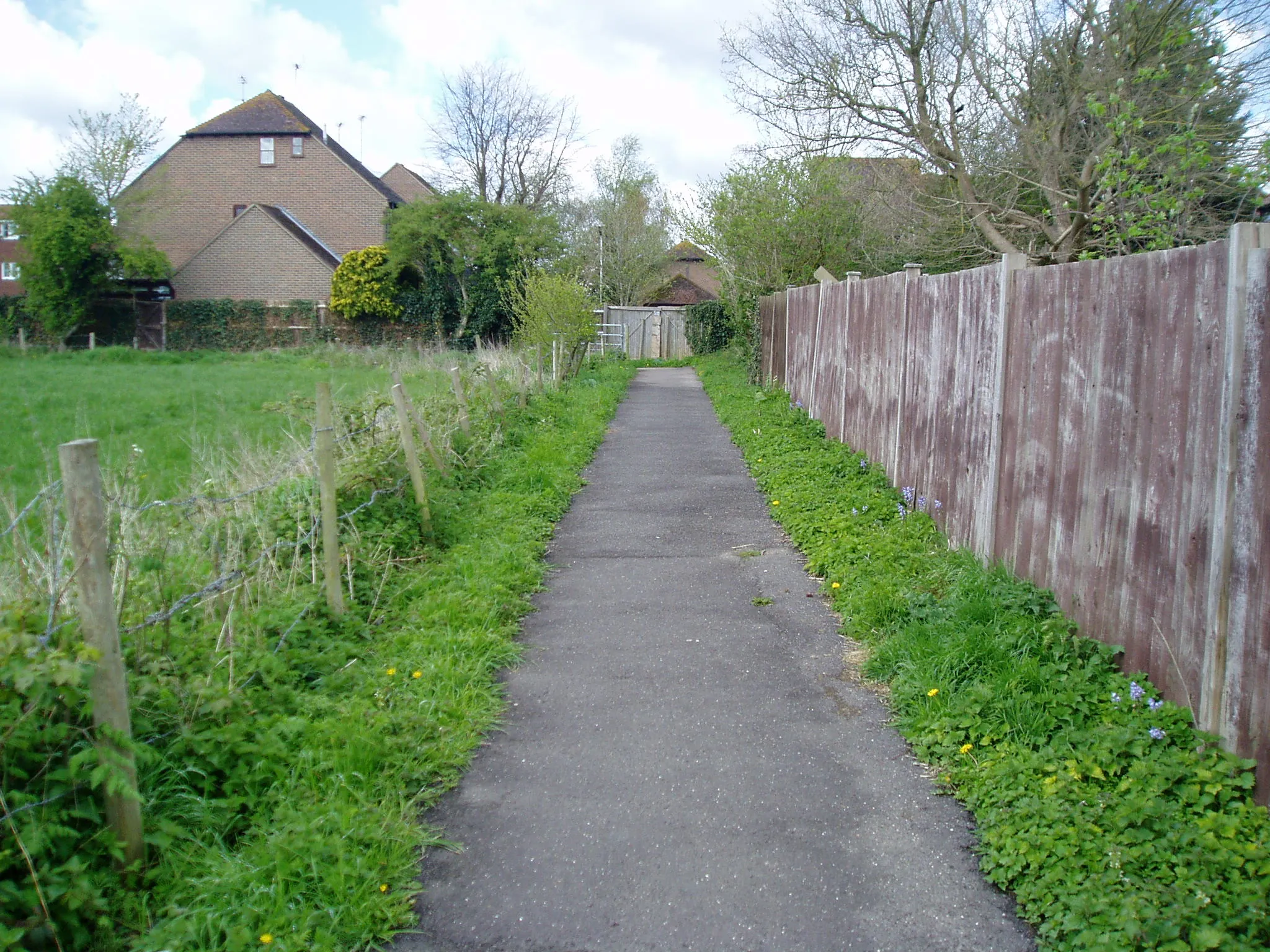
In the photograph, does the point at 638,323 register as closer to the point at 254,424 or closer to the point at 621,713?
the point at 254,424

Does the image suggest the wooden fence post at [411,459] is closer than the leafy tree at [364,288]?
Yes

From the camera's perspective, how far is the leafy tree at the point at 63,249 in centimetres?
3381

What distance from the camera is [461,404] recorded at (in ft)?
35.6

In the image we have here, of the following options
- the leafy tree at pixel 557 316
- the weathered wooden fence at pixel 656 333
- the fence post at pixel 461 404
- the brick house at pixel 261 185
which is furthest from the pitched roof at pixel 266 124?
the fence post at pixel 461 404

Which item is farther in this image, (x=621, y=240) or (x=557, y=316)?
(x=621, y=240)

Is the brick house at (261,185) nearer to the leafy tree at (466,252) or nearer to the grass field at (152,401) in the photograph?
the leafy tree at (466,252)

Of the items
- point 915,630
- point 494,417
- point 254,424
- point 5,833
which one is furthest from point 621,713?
point 254,424

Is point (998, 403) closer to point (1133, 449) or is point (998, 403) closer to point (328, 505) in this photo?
point (1133, 449)

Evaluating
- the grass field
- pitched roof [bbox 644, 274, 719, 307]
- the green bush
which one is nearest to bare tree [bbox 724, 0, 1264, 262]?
the grass field

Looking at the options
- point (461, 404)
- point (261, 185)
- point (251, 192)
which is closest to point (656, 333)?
point (261, 185)

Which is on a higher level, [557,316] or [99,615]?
[557,316]

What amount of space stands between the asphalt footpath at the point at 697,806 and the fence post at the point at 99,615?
1.05 m

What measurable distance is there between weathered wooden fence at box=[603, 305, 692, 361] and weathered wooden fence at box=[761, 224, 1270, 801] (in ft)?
100

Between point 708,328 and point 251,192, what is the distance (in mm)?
Result: 22108
